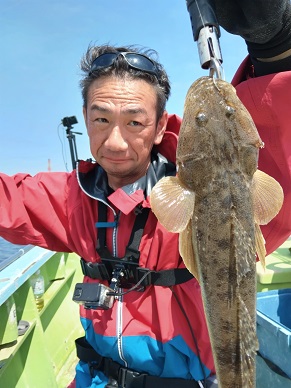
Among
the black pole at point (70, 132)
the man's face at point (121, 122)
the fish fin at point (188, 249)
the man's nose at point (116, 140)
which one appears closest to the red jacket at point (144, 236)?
the man's face at point (121, 122)

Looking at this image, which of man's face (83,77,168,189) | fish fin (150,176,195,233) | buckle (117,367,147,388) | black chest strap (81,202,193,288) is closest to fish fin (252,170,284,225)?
fish fin (150,176,195,233)

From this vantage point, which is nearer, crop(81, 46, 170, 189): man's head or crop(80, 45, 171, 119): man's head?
crop(81, 46, 170, 189): man's head

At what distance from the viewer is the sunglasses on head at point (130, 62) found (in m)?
3.06

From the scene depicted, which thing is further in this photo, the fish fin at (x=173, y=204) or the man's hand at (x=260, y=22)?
the man's hand at (x=260, y=22)

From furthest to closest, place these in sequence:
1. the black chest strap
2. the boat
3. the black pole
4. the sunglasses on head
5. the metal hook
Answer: the black pole < the boat < the sunglasses on head < the black chest strap < the metal hook

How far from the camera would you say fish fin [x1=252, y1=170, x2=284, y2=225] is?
2.25 m

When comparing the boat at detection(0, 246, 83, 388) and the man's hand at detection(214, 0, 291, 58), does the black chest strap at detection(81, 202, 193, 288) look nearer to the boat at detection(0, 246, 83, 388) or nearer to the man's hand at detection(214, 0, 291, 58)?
the man's hand at detection(214, 0, 291, 58)

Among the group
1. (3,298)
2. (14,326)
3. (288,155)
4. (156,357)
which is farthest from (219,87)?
(14,326)

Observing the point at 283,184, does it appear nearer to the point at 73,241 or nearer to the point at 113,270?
the point at 113,270

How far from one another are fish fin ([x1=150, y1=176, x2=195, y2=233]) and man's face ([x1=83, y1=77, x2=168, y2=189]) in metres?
0.66

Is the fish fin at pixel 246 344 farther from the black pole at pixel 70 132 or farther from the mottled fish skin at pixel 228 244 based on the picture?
the black pole at pixel 70 132

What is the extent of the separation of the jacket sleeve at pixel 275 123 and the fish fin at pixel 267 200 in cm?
46

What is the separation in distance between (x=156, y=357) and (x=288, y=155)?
1730 millimetres

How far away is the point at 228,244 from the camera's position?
215 cm
